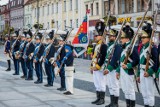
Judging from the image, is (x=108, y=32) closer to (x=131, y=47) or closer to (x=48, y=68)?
(x=131, y=47)

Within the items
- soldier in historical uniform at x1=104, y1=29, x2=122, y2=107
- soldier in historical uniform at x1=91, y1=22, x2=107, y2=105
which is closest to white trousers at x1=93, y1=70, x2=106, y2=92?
soldier in historical uniform at x1=91, y1=22, x2=107, y2=105

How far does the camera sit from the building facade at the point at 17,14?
8431 cm

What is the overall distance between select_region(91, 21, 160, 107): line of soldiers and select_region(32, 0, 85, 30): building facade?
110 feet

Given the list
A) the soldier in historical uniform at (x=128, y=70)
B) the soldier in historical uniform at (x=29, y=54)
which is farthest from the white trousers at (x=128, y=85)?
the soldier in historical uniform at (x=29, y=54)

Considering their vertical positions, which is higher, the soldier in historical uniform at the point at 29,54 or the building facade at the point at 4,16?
the building facade at the point at 4,16

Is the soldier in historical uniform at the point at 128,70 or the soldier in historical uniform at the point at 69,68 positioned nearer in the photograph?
the soldier in historical uniform at the point at 128,70

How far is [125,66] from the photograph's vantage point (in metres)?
8.30

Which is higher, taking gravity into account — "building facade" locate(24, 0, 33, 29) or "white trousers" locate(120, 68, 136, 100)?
"building facade" locate(24, 0, 33, 29)

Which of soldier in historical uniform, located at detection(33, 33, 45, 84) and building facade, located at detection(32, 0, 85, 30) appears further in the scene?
building facade, located at detection(32, 0, 85, 30)

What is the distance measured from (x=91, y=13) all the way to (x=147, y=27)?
35.2 meters

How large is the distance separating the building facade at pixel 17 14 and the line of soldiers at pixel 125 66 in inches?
2834

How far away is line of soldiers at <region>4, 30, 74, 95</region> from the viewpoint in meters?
11.2

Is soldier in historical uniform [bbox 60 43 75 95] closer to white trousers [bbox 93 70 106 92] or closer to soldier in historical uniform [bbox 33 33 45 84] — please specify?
white trousers [bbox 93 70 106 92]

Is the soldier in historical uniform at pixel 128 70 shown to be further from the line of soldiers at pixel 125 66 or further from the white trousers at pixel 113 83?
the white trousers at pixel 113 83
